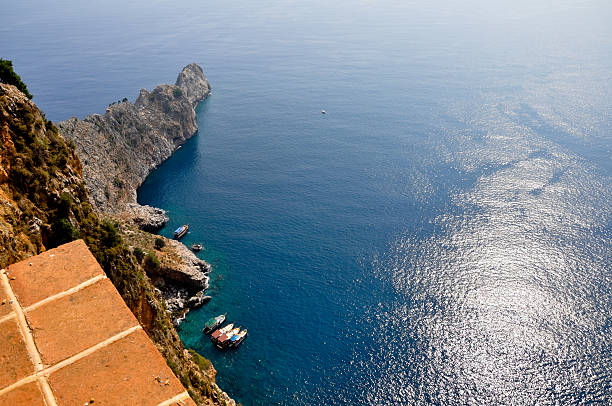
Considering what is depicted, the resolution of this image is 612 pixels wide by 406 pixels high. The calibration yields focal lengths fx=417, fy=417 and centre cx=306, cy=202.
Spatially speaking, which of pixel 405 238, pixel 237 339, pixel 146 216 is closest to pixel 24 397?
pixel 237 339

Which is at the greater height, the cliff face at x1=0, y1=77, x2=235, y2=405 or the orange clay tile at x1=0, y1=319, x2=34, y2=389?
the orange clay tile at x1=0, y1=319, x2=34, y2=389

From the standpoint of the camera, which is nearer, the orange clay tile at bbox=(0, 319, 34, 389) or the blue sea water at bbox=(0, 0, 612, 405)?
the orange clay tile at bbox=(0, 319, 34, 389)

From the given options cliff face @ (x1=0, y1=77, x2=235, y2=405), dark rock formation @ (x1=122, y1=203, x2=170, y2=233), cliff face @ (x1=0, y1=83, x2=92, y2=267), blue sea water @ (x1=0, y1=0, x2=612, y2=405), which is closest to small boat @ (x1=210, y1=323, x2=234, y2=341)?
blue sea water @ (x1=0, y1=0, x2=612, y2=405)

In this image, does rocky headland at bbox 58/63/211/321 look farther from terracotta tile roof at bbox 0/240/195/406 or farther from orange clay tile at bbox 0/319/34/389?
orange clay tile at bbox 0/319/34/389

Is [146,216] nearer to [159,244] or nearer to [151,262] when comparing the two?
[159,244]

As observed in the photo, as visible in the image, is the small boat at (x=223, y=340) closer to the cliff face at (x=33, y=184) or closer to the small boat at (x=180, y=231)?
the small boat at (x=180, y=231)

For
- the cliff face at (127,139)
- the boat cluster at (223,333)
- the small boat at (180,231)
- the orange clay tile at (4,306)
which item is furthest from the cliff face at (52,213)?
the cliff face at (127,139)

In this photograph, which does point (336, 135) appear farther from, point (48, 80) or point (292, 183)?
point (48, 80)
